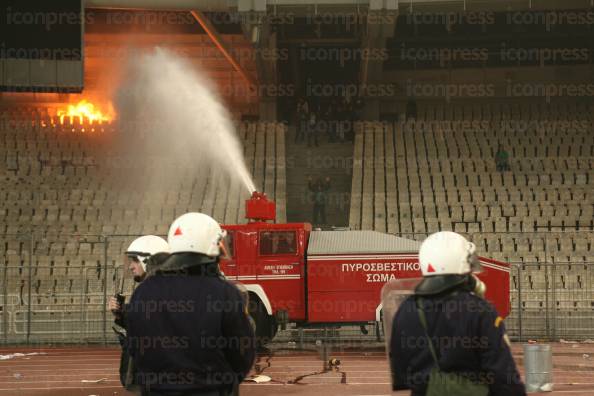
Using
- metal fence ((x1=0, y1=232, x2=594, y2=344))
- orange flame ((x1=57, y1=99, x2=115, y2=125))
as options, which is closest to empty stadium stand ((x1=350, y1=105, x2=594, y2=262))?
metal fence ((x1=0, y1=232, x2=594, y2=344))

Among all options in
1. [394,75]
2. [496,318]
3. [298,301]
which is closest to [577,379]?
[298,301]

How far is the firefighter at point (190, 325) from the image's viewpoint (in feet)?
15.3

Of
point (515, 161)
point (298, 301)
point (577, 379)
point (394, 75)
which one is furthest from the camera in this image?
point (394, 75)

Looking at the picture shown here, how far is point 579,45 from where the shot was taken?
35.9 metres

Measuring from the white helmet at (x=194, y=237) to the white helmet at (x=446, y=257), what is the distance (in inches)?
41.8

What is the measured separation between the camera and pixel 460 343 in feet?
14.7

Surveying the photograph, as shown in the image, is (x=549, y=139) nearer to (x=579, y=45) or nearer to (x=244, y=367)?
(x=579, y=45)

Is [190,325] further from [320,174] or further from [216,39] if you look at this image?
[320,174]

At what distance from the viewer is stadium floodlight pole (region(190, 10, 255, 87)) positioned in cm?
2769

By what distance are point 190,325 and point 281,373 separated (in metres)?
8.92

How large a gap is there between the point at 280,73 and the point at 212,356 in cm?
3327

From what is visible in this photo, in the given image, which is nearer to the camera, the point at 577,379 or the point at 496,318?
the point at 496,318

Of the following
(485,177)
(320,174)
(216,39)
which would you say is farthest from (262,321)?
(216,39)

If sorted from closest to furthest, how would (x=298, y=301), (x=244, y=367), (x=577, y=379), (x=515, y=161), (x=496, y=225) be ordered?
(x=244, y=367), (x=577, y=379), (x=298, y=301), (x=496, y=225), (x=515, y=161)
